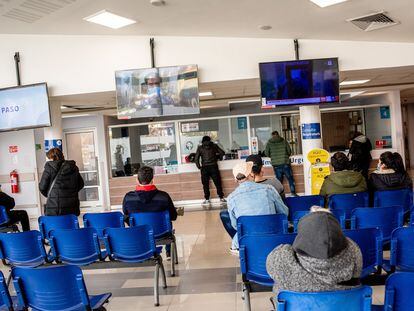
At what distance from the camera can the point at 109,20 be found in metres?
6.05

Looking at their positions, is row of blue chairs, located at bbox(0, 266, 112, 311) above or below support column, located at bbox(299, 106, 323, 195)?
below

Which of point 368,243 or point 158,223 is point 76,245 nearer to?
point 158,223

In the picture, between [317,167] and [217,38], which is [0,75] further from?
[317,167]

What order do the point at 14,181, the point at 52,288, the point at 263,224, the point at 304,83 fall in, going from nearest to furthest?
the point at 52,288 < the point at 263,224 < the point at 304,83 < the point at 14,181

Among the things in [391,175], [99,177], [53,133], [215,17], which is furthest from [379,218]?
[99,177]

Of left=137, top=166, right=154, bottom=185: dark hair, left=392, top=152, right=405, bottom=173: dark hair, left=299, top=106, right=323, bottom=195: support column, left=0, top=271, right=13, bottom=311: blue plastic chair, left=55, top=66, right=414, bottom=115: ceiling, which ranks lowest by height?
left=0, top=271, right=13, bottom=311: blue plastic chair

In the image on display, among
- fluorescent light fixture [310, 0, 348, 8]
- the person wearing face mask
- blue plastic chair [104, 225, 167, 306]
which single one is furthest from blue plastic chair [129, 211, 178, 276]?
fluorescent light fixture [310, 0, 348, 8]

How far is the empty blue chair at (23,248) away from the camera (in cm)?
392

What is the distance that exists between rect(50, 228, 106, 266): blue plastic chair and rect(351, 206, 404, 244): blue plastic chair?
2254mm

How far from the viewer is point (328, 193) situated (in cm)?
489

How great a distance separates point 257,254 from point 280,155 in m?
7.12

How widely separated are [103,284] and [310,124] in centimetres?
480

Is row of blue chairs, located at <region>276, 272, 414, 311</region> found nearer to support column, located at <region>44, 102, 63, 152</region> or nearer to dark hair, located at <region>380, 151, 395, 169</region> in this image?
dark hair, located at <region>380, 151, 395, 169</region>

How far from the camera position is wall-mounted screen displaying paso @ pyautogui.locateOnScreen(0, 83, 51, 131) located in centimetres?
675
